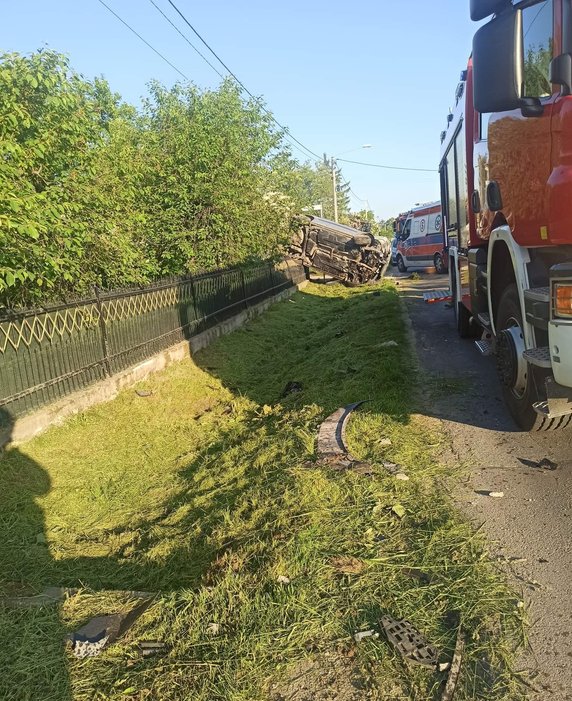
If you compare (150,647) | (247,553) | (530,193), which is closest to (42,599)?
(150,647)

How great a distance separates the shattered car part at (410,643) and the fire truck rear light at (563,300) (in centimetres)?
195

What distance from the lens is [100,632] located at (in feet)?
8.90

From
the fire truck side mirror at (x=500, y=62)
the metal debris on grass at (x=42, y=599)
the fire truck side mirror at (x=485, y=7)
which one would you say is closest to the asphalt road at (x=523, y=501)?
the metal debris on grass at (x=42, y=599)

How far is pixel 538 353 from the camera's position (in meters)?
3.63

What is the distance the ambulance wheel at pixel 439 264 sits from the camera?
24875mm

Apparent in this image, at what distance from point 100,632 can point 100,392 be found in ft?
15.1

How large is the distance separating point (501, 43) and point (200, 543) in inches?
146

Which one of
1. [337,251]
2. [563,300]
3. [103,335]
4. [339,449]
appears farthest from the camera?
[337,251]

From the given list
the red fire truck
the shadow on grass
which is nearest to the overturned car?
the shadow on grass

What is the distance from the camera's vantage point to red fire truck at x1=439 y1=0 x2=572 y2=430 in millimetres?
3285

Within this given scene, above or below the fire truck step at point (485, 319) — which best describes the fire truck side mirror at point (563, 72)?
above

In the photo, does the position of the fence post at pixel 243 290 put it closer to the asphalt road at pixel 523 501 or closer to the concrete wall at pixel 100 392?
the concrete wall at pixel 100 392

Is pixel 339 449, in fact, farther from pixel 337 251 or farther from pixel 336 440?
pixel 337 251

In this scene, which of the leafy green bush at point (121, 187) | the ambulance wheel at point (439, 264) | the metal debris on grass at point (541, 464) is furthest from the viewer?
the ambulance wheel at point (439, 264)
